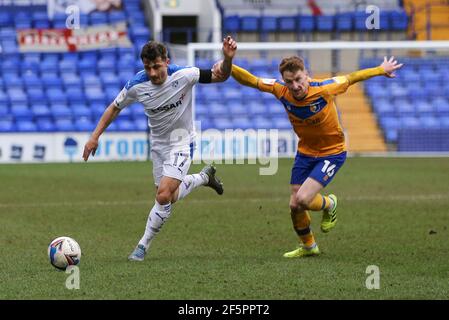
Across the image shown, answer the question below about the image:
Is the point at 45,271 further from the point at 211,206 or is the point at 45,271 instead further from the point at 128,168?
the point at 128,168

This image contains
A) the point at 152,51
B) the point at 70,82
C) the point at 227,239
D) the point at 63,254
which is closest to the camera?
the point at 63,254

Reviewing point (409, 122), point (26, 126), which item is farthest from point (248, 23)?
point (26, 126)

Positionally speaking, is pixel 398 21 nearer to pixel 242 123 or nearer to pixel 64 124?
pixel 242 123

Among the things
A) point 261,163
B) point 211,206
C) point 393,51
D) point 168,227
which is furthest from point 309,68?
point 168,227

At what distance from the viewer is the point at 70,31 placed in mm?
32094

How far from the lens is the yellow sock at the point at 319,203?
1058 centimetres

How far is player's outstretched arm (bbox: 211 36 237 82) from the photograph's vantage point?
9.77 metres

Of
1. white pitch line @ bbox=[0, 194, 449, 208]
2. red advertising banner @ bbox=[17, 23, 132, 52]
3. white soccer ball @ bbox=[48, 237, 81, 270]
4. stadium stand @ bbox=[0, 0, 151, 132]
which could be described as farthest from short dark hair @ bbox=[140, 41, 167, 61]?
red advertising banner @ bbox=[17, 23, 132, 52]

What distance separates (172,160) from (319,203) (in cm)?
169

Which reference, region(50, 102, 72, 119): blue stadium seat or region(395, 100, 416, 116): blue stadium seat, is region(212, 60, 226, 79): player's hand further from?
region(395, 100, 416, 116): blue stadium seat

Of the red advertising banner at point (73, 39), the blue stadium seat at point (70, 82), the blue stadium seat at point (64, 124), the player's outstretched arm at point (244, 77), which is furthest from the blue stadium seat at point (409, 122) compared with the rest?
the player's outstretched arm at point (244, 77)

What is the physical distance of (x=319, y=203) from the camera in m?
10.7

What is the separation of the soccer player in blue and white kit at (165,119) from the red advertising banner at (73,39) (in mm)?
22045

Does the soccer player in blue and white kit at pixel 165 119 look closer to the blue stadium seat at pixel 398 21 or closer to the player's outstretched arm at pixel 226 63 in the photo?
the player's outstretched arm at pixel 226 63
